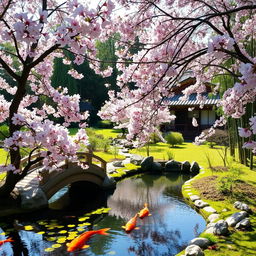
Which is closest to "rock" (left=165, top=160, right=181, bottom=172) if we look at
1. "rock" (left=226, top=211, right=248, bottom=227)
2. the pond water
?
the pond water

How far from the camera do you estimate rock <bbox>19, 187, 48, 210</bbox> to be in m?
8.45

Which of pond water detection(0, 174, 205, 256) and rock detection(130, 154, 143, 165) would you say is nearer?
pond water detection(0, 174, 205, 256)

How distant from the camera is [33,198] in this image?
8.71 meters

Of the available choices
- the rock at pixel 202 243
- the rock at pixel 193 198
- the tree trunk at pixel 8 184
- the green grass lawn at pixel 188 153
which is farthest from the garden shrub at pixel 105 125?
the rock at pixel 202 243

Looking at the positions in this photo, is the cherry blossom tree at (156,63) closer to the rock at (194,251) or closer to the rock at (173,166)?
the rock at (194,251)

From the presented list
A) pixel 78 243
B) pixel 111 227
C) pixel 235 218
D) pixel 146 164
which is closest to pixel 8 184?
pixel 78 243

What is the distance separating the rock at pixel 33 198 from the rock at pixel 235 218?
16.6 ft

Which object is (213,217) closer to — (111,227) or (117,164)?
(111,227)

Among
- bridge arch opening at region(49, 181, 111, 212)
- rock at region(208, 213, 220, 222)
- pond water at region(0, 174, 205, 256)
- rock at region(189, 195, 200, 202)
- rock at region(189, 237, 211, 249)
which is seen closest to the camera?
rock at region(189, 237, 211, 249)

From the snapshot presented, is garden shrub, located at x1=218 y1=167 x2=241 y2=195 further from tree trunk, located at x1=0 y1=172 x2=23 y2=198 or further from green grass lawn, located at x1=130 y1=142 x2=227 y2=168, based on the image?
tree trunk, located at x1=0 y1=172 x2=23 y2=198

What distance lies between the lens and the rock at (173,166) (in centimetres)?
1480

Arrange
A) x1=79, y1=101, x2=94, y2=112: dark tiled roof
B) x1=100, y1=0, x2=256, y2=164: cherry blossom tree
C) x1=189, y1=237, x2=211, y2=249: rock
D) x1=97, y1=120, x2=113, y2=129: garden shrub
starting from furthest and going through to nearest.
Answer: x1=79, y1=101, x2=94, y2=112: dark tiled roof → x1=97, y1=120, x2=113, y2=129: garden shrub → x1=189, y1=237, x2=211, y2=249: rock → x1=100, y1=0, x2=256, y2=164: cherry blossom tree

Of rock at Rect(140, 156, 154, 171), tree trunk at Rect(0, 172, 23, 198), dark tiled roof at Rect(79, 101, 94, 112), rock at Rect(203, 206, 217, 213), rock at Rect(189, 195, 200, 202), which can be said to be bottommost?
rock at Rect(203, 206, 217, 213)

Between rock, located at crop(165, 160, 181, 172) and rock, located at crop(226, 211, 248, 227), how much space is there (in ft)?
24.5
